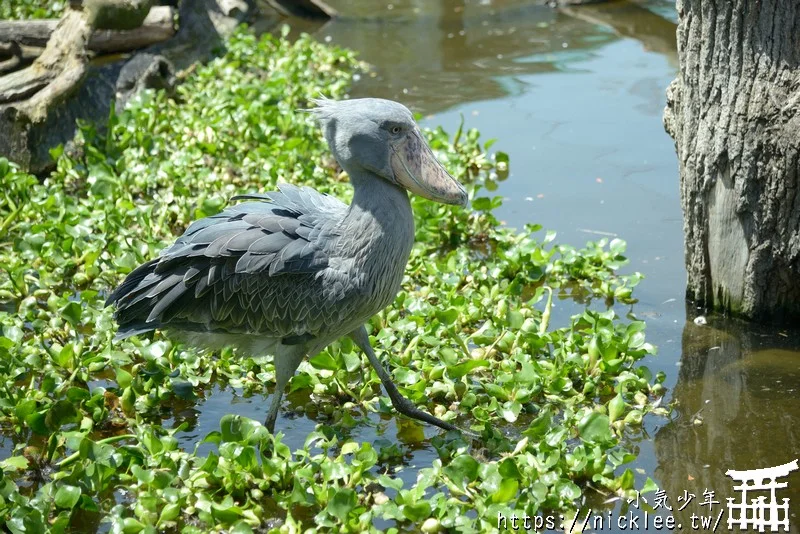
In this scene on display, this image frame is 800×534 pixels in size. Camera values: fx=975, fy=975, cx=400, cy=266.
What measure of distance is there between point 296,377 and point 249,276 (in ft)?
2.22

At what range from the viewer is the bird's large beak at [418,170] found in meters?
3.80

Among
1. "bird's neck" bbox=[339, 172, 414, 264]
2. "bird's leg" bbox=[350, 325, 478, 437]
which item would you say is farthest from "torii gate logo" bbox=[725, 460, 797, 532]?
"bird's neck" bbox=[339, 172, 414, 264]

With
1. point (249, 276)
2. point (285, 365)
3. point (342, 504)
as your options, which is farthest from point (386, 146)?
Result: point (342, 504)

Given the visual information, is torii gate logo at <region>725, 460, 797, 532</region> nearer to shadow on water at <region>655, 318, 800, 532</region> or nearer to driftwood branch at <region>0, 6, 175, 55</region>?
shadow on water at <region>655, 318, 800, 532</region>

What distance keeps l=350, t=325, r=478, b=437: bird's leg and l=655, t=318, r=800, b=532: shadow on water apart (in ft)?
2.96

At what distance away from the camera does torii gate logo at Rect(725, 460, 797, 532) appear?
3.47 metres

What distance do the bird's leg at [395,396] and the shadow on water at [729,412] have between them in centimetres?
90

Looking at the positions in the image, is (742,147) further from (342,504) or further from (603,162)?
(342,504)

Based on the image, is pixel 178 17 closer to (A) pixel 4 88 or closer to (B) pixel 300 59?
(B) pixel 300 59

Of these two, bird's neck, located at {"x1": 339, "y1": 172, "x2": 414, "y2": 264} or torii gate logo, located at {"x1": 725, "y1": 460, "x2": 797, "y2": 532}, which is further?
bird's neck, located at {"x1": 339, "y1": 172, "x2": 414, "y2": 264}

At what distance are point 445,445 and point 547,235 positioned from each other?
1984mm

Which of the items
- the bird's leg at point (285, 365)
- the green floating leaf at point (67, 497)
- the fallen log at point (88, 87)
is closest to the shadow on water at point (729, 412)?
the bird's leg at point (285, 365)

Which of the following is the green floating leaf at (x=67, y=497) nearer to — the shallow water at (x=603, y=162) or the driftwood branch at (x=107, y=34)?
the shallow water at (x=603, y=162)

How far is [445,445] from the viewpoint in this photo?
12.9 ft
